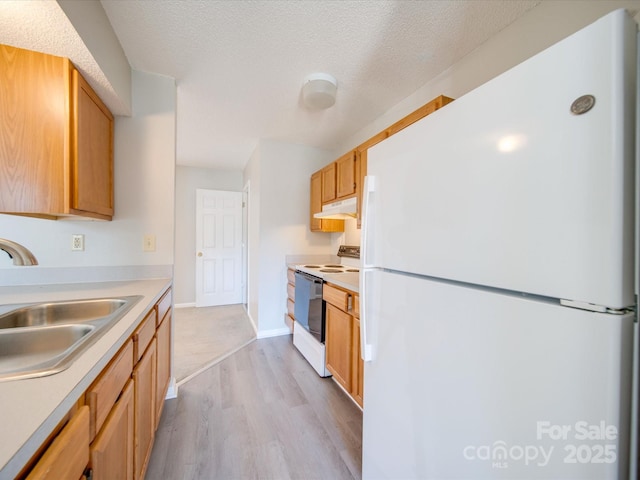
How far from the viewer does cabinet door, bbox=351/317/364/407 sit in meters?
1.68

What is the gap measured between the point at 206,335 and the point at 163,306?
5.56 feet

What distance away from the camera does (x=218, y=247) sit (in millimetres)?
4352

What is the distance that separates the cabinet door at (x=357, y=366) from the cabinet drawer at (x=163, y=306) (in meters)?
1.23

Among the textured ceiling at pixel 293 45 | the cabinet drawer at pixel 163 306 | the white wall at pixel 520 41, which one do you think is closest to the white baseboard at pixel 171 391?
the cabinet drawer at pixel 163 306

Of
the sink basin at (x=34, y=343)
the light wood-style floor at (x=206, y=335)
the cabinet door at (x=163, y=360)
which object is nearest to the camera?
the sink basin at (x=34, y=343)

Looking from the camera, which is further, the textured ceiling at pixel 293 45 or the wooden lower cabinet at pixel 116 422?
the textured ceiling at pixel 293 45

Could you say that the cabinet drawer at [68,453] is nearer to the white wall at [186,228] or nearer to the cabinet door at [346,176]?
the cabinet door at [346,176]

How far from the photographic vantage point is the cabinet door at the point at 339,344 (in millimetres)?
1803

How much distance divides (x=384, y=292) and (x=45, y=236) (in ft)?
6.72

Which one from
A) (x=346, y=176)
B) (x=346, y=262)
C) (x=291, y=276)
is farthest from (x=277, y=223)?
(x=346, y=176)

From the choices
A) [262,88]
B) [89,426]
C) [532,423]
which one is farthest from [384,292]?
[262,88]

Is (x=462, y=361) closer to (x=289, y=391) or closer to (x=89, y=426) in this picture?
(x=89, y=426)

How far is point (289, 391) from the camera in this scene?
6.57 feet

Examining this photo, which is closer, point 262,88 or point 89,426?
point 89,426
